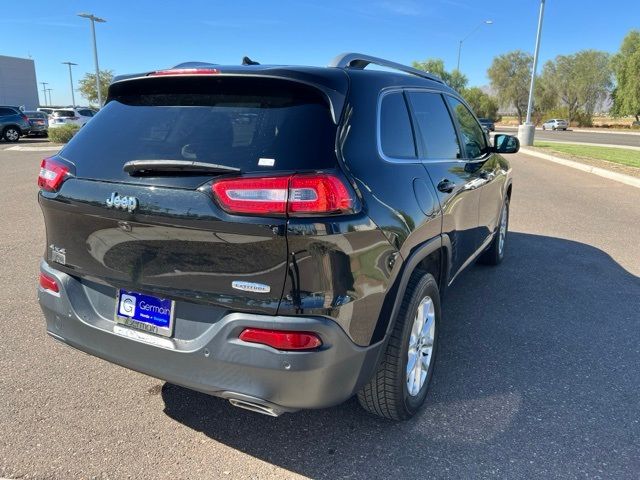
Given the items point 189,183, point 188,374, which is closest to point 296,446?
point 188,374

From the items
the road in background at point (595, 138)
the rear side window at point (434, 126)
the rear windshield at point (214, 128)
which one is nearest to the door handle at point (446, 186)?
the rear side window at point (434, 126)

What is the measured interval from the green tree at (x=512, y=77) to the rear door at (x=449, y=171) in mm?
81956

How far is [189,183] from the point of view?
2143mm

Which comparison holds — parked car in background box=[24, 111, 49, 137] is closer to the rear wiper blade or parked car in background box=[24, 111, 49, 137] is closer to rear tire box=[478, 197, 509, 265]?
rear tire box=[478, 197, 509, 265]

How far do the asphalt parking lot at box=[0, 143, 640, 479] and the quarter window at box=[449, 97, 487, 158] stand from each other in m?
1.32

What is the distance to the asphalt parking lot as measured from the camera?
8.07 ft

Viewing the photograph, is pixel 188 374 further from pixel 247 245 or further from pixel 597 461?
pixel 597 461

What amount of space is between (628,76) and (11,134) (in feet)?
209

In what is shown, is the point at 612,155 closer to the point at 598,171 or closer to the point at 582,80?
the point at 598,171

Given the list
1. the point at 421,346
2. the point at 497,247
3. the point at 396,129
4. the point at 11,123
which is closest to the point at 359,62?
the point at 396,129

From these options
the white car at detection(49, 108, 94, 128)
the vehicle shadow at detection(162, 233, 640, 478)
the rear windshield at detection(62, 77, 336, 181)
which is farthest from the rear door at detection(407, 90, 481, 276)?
the white car at detection(49, 108, 94, 128)

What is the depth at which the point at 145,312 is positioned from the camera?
2.34m

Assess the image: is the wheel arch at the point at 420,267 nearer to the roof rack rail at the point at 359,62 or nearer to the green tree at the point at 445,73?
the roof rack rail at the point at 359,62

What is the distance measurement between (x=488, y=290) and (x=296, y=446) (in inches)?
114
